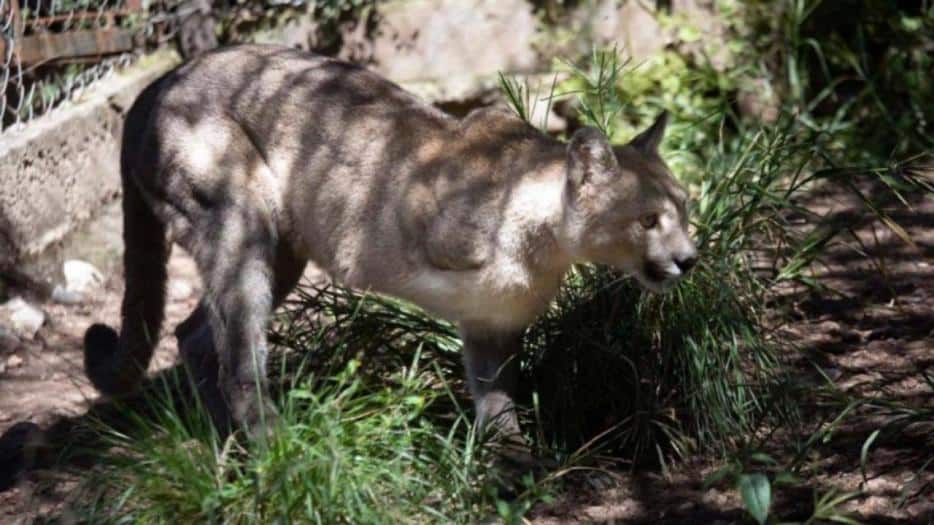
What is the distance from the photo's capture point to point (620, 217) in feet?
15.0

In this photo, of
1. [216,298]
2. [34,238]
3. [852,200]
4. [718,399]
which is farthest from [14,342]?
[852,200]

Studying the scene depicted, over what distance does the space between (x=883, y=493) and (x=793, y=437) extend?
0.44 m

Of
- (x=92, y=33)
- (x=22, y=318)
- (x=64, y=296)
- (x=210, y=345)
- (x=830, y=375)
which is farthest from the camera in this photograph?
(x=92, y=33)

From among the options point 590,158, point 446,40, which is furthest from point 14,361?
point 446,40

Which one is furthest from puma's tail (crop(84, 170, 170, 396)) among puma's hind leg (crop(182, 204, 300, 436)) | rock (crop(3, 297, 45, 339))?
rock (crop(3, 297, 45, 339))

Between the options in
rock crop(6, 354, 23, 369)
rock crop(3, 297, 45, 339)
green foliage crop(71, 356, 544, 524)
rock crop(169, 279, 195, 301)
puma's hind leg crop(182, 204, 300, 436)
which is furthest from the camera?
rock crop(169, 279, 195, 301)

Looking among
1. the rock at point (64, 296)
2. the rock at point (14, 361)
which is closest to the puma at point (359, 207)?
the rock at point (14, 361)

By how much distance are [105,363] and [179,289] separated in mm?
1861

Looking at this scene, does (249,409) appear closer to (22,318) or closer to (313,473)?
(313,473)

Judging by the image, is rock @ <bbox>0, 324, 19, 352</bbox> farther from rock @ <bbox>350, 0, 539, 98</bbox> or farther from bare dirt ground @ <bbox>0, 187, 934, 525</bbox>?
rock @ <bbox>350, 0, 539, 98</bbox>

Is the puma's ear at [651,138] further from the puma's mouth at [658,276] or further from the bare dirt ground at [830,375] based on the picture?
the bare dirt ground at [830,375]

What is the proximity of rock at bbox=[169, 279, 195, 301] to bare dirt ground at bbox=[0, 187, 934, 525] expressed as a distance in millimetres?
16

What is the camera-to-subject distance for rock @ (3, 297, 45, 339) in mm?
6434

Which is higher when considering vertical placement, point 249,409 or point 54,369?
point 249,409
